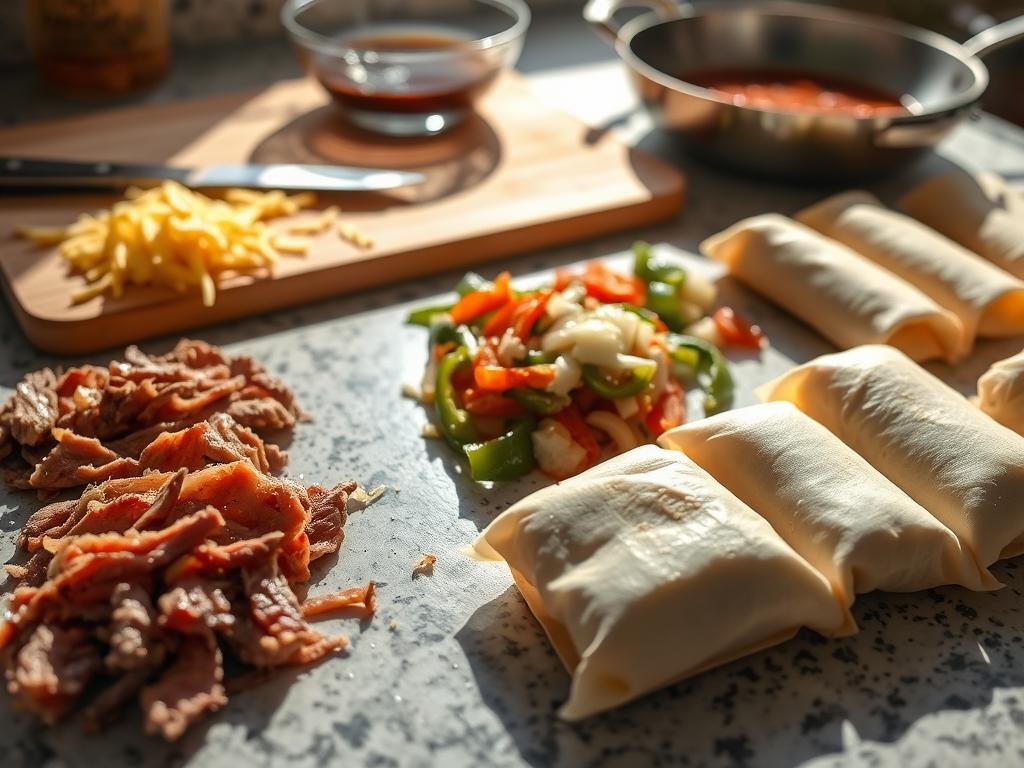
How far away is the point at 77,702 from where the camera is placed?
153 centimetres

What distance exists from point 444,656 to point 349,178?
5.03ft

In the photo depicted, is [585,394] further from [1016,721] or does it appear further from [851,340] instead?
[1016,721]

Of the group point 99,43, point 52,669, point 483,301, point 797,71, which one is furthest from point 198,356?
point 797,71

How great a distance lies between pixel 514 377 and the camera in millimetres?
2104

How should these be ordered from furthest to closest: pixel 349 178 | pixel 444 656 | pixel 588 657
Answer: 1. pixel 349 178
2. pixel 444 656
3. pixel 588 657

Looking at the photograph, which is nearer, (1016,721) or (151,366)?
(1016,721)

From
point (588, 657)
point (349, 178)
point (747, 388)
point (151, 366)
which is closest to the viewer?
point (588, 657)

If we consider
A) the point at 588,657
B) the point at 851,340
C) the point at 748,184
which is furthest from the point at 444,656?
the point at 748,184

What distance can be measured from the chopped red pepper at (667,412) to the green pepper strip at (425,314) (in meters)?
0.56

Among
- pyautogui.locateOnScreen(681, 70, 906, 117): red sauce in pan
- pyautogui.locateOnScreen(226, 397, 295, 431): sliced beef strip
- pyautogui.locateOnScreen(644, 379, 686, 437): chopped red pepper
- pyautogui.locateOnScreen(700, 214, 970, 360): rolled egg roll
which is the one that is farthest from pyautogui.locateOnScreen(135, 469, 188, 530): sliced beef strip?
pyautogui.locateOnScreen(681, 70, 906, 117): red sauce in pan

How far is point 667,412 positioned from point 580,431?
0.21 m

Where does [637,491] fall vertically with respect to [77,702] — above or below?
above

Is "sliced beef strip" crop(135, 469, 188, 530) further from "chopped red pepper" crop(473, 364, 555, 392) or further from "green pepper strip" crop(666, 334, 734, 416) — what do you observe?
"green pepper strip" crop(666, 334, 734, 416)

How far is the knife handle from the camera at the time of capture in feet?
8.68
